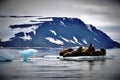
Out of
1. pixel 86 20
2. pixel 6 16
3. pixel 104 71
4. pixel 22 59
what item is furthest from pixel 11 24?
pixel 104 71

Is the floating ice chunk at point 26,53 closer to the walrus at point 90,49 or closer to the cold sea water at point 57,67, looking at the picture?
the cold sea water at point 57,67

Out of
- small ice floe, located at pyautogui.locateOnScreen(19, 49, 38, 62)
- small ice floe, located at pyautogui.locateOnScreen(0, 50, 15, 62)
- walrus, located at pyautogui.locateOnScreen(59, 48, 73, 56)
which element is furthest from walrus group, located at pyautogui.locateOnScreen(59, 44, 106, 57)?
small ice floe, located at pyautogui.locateOnScreen(0, 50, 15, 62)

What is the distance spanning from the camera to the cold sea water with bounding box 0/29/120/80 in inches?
154

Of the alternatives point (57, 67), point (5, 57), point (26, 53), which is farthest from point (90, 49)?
point (5, 57)

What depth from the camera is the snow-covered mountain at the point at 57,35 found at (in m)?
4.02

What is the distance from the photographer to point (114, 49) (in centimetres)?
397

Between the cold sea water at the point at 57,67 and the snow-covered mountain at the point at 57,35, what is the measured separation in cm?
7

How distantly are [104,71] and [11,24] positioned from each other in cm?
103

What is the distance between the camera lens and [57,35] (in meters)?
4.05

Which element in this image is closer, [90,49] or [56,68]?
[56,68]

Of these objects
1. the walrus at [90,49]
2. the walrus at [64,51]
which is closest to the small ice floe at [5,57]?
the walrus at [64,51]

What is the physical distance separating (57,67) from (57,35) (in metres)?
0.33

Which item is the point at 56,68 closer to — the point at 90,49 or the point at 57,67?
the point at 57,67

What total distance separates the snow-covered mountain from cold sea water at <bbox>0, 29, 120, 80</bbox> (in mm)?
71
